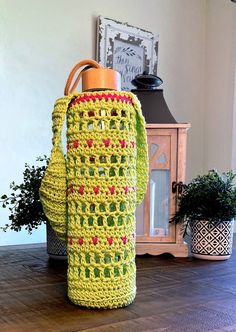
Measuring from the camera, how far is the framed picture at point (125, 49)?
1.44m

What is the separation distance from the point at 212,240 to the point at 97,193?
437 mm

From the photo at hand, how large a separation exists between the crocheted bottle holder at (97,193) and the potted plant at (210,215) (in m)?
0.36

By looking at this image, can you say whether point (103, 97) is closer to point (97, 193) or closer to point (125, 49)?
point (97, 193)

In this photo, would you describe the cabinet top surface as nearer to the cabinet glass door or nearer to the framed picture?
the cabinet glass door

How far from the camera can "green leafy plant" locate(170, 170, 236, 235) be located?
0.88 metres

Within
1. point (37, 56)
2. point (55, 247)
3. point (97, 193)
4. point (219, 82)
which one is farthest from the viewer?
point (219, 82)

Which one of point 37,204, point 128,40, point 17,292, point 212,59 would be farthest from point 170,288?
point 212,59

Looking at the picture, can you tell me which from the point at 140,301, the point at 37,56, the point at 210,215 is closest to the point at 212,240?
the point at 210,215

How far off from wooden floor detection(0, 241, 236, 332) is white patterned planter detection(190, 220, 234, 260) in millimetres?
61

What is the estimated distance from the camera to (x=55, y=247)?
33.4 inches

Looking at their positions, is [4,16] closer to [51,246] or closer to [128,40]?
[128,40]

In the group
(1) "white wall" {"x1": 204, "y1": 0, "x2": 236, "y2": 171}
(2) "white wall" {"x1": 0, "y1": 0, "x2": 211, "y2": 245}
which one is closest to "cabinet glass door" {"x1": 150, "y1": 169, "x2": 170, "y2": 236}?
(2) "white wall" {"x1": 0, "y1": 0, "x2": 211, "y2": 245}

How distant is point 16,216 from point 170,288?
0.36 metres

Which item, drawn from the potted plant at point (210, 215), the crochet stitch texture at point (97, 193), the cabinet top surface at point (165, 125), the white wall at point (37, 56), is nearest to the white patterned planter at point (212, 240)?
the potted plant at point (210, 215)
